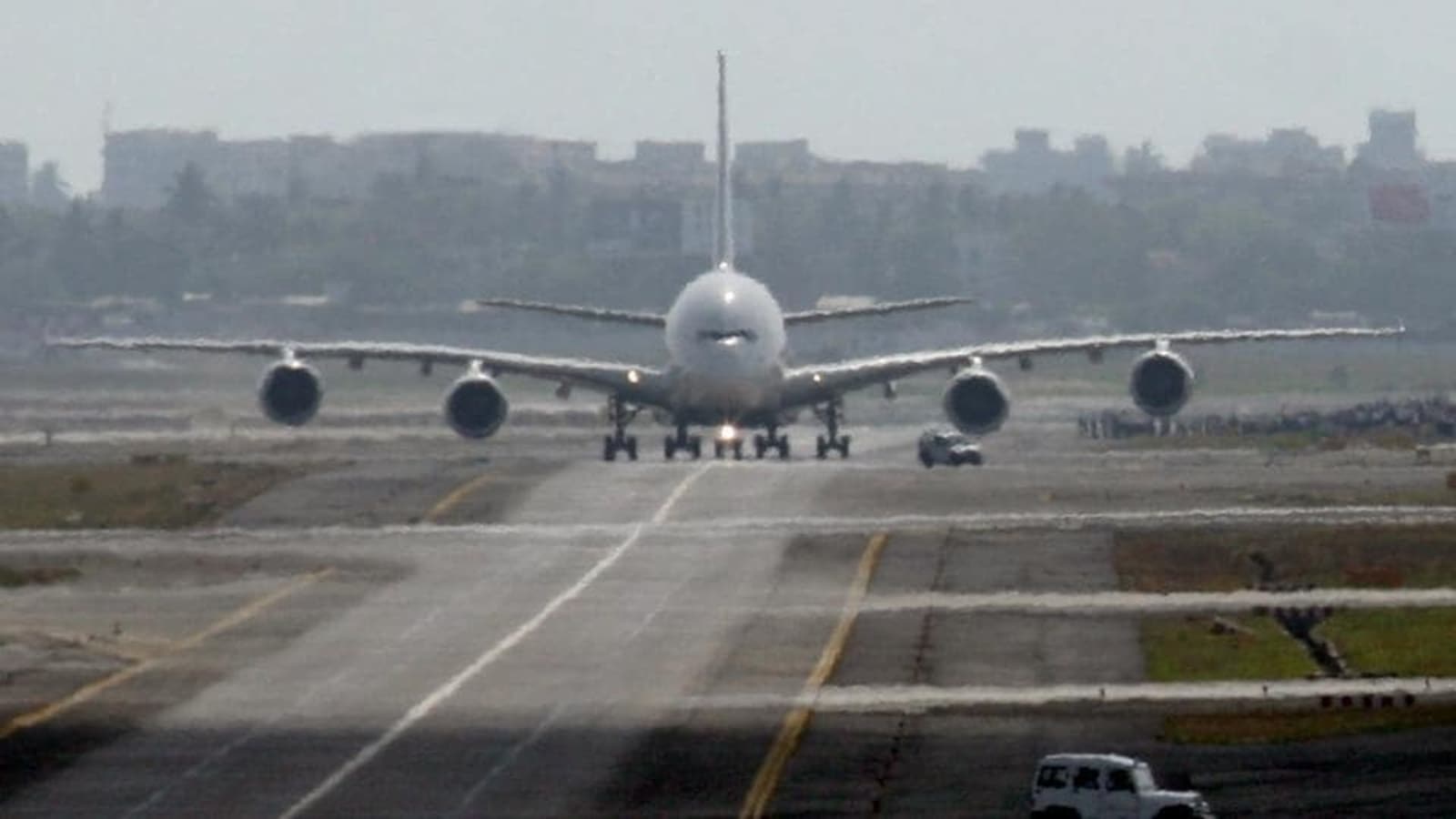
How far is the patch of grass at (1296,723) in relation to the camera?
180ft

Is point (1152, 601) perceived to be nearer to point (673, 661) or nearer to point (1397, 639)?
point (1397, 639)

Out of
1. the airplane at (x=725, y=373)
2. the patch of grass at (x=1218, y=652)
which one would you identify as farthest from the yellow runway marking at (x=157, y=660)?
the airplane at (x=725, y=373)

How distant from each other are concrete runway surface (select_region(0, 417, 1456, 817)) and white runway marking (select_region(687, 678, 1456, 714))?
5.0 inches

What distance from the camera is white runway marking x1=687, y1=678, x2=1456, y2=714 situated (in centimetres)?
5900

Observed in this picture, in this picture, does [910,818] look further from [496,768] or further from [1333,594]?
[1333,594]

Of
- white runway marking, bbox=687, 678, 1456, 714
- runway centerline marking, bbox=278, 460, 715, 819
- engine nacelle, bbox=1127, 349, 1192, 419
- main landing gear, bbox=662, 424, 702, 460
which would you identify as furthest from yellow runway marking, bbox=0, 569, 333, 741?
engine nacelle, bbox=1127, 349, 1192, 419

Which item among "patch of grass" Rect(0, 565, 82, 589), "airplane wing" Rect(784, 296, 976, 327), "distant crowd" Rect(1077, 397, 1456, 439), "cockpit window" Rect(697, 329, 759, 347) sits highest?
"airplane wing" Rect(784, 296, 976, 327)

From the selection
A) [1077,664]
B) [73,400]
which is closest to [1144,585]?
[1077,664]

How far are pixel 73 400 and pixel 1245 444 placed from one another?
5477 centimetres

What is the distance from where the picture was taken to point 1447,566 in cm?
8119

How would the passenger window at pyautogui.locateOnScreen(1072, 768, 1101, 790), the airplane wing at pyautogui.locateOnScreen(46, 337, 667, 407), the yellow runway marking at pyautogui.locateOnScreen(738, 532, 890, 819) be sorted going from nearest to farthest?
the passenger window at pyautogui.locateOnScreen(1072, 768, 1101, 790) → the yellow runway marking at pyautogui.locateOnScreen(738, 532, 890, 819) → the airplane wing at pyautogui.locateOnScreen(46, 337, 667, 407)

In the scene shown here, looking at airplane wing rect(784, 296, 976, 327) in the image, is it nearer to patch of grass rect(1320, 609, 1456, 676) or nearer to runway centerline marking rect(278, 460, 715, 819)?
runway centerline marking rect(278, 460, 715, 819)

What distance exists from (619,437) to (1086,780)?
7074cm

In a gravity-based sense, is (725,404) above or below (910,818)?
above
